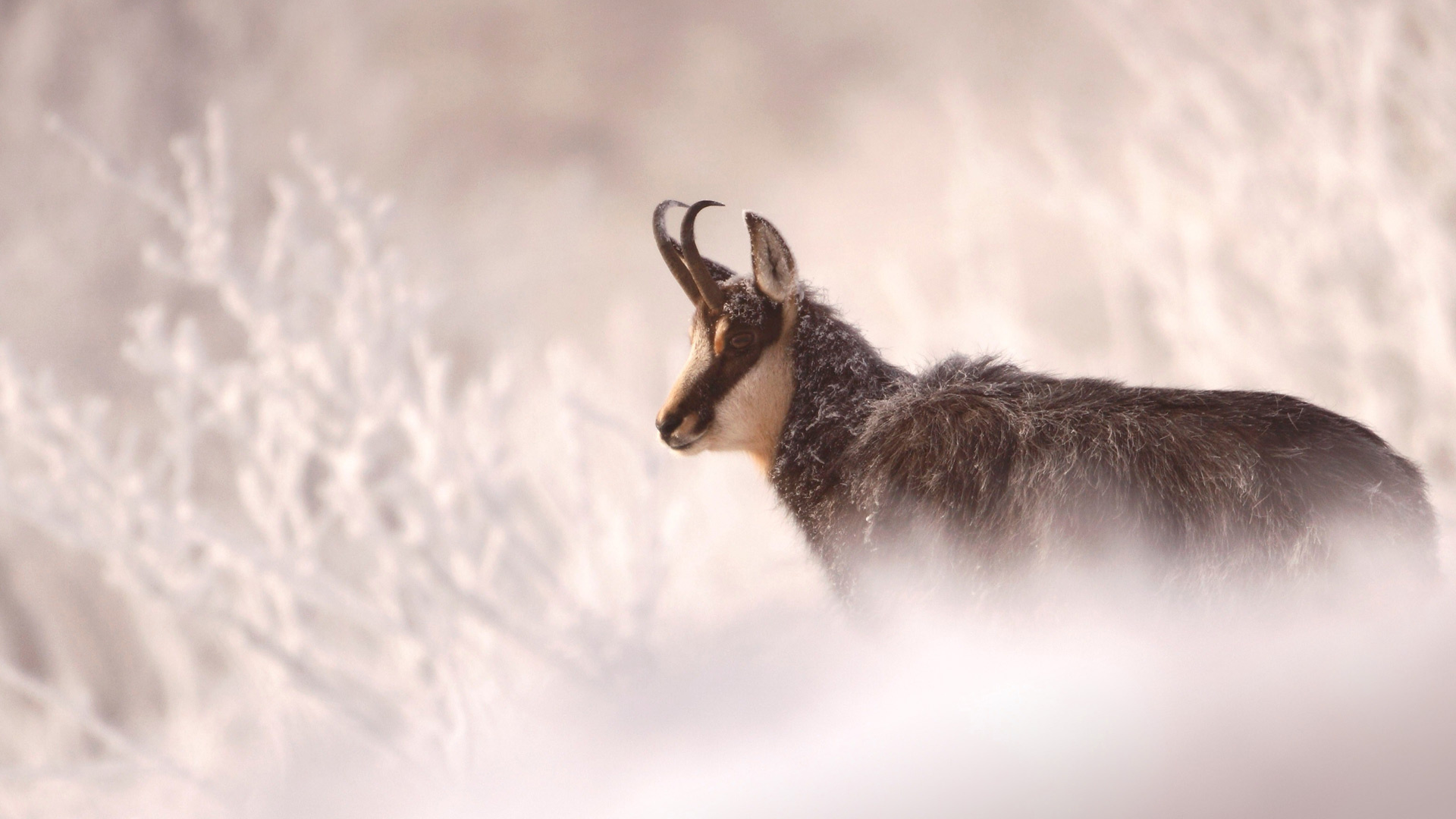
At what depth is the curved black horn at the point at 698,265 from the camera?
0.84 metres

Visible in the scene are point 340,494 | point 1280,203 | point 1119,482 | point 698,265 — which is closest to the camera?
point 1119,482

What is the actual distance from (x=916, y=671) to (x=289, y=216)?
54.8 inches

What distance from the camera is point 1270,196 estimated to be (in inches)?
81.4

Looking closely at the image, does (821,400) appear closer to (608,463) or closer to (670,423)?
(670,423)

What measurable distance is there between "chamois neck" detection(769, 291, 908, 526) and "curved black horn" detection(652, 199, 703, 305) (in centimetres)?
10

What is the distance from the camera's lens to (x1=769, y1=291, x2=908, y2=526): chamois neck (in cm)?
85

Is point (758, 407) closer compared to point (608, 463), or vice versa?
point (758, 407)


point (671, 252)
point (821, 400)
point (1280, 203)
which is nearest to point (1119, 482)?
point (821, 400)

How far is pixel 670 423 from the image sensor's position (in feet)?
2.81

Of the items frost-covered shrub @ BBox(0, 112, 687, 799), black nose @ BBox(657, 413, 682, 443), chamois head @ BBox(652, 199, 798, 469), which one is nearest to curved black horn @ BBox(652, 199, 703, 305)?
chamois head @ BBox(652, 199, 798, 469)

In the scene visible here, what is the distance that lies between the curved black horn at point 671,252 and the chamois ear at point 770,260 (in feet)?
0.18

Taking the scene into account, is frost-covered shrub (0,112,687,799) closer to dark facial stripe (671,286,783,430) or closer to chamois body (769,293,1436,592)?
dark facial stripe (671,286,783,430)

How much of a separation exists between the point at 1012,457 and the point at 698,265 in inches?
12.0

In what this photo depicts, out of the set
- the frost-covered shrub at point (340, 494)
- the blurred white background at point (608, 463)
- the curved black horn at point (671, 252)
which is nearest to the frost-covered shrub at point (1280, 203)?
the blurred white background at point (608, 463)
